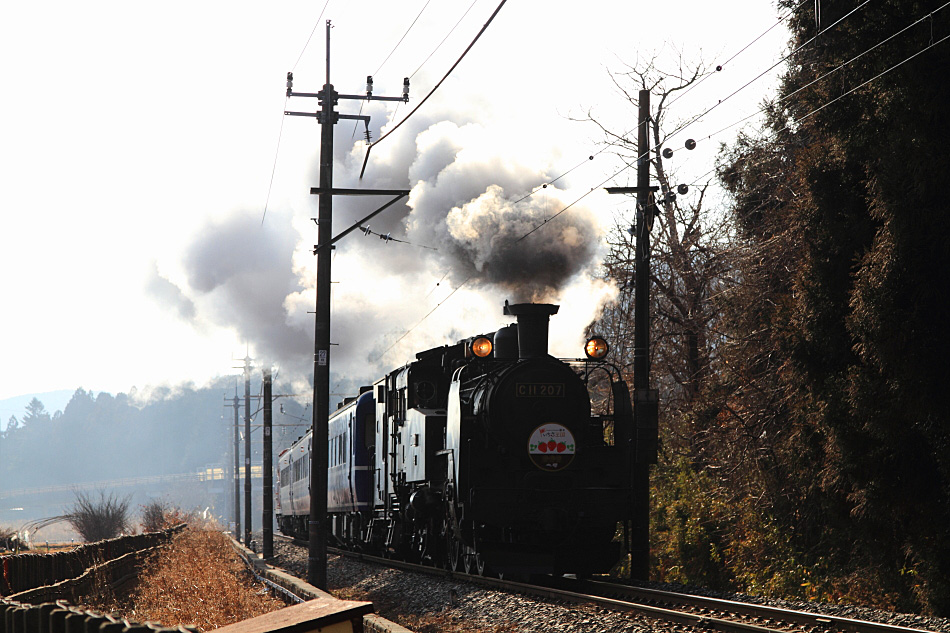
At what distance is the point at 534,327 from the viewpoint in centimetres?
1364

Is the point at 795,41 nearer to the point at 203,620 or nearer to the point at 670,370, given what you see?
the point at 670,370

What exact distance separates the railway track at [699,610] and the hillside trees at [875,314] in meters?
3.60

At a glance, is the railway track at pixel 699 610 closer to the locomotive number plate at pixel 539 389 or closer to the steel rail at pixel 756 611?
the steel rail at pixel 756 611

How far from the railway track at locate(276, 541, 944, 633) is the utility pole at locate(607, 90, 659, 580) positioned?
5.31 ft

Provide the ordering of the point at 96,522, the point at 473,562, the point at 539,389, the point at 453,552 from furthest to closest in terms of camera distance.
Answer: the point at 96,522 → the point at 453,552 → the point at 473,562 → the point at 539,389

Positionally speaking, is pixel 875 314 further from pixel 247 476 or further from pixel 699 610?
pixel 247 476

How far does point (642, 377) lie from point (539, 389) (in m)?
3.41

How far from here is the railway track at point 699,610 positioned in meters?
8.66

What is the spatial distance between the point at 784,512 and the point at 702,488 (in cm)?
544

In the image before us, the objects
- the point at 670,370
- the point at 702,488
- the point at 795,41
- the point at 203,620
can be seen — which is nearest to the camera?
the point at 203,620

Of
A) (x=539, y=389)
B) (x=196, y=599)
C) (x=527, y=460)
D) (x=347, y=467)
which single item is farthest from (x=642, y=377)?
(x=347, y=467)

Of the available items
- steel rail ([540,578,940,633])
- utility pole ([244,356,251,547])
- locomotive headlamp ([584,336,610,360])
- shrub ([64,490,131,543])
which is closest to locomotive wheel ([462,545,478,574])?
steel rail ([540,578,940,633])

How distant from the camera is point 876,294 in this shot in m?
12.6

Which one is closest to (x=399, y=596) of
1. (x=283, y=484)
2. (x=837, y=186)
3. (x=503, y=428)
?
(x=503, y=428)
